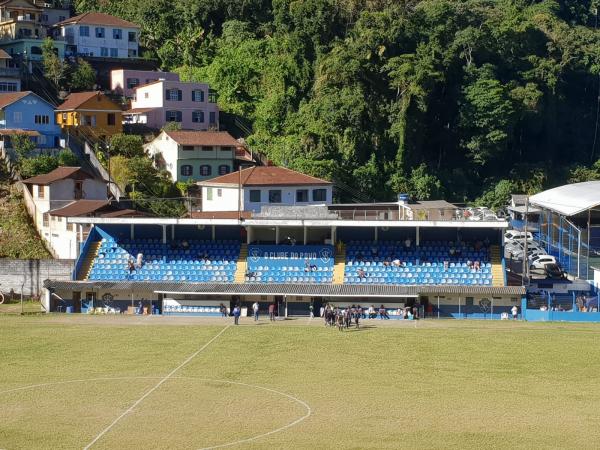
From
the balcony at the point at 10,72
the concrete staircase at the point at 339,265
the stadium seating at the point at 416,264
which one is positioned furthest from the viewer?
the balcony at the point at 10,72

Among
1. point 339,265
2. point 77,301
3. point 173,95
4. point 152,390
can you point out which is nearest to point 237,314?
point 339,265

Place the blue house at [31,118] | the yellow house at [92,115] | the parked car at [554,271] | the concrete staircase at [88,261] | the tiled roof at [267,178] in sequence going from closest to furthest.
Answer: the concrete staircase at [88,261] → the parked car at [554,271] → the tiled roof at [267,178] → the blue house at [31,118] → the yellow house at [92,115]

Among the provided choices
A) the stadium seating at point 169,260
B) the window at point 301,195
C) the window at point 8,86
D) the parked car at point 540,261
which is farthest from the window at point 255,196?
the window at point 8,86

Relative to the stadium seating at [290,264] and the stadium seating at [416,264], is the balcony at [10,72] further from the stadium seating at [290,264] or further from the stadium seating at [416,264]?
the stadium seating at [416,264]

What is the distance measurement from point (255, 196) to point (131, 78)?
2997 cm

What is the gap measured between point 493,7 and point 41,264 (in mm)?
64391

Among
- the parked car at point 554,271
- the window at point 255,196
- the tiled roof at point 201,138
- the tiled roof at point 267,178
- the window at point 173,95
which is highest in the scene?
→ the window at point 173,95

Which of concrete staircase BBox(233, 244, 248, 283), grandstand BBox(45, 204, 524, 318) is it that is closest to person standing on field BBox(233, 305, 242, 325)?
grandstand BBox(45, 204, 524, 318)

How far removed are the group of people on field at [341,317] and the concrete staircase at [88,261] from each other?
13.4m

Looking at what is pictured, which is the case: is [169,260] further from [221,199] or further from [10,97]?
[10,97]

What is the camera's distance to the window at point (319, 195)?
66.6 meters

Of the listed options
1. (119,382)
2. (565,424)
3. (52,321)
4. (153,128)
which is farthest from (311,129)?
(565,424)

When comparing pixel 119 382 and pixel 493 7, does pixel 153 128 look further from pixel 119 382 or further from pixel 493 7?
pixel 119 382

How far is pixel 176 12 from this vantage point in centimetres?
9975
